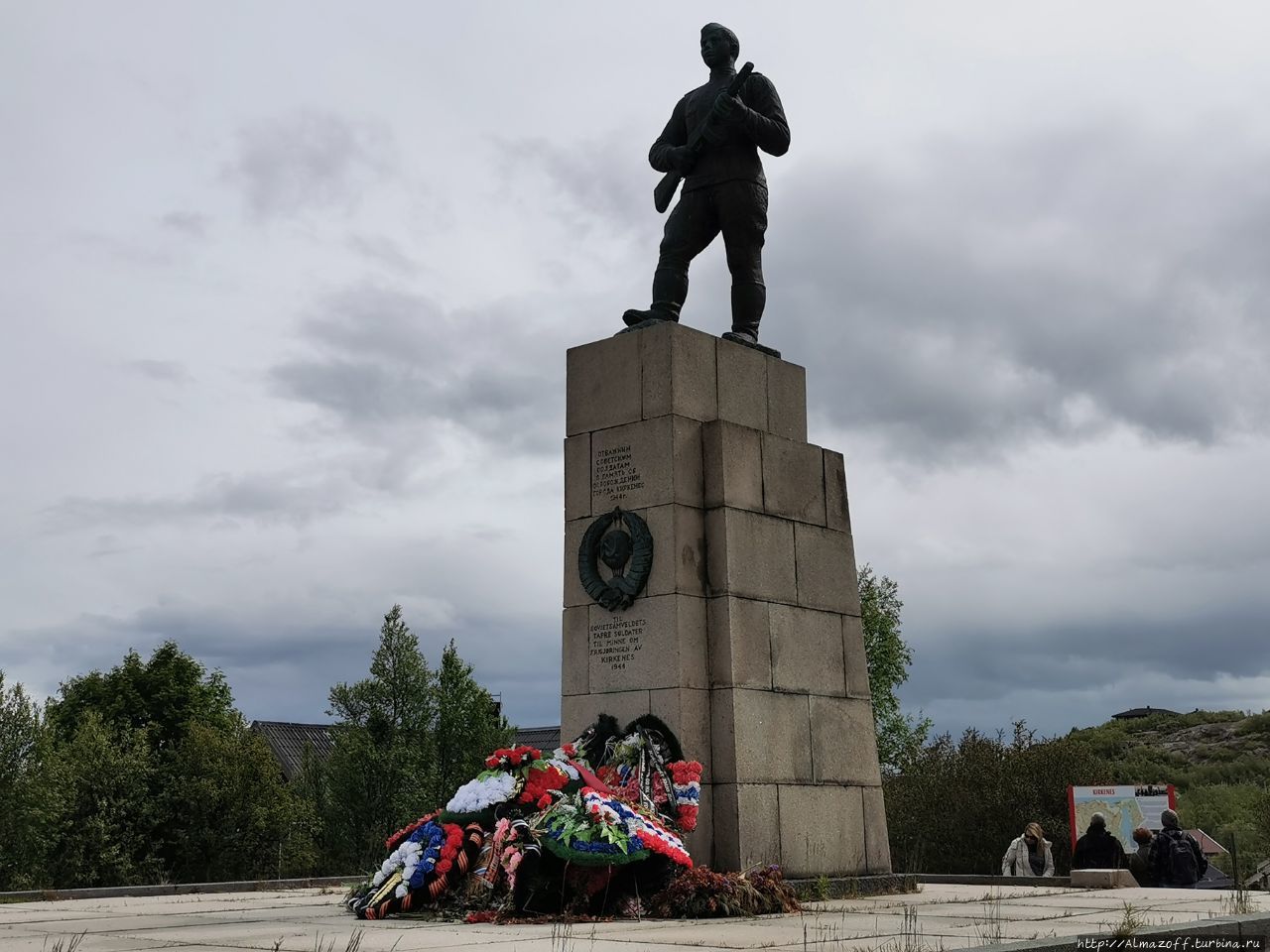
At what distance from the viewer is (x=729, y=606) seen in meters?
11.9

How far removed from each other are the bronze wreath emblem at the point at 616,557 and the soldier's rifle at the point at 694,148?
11.3ft

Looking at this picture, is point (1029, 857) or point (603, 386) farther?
point (1029, 857)

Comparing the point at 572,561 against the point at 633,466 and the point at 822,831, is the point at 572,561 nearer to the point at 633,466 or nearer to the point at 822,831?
the point at 633,466

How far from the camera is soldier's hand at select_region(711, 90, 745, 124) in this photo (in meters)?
13.0

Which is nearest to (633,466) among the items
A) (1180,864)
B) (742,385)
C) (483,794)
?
(742,385)

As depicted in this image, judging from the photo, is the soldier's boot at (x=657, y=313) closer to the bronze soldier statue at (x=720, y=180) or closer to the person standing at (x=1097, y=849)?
the bronze soldier statue at (x=720, y=180)

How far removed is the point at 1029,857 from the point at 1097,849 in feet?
4.72

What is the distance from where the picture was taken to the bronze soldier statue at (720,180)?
1335 cm

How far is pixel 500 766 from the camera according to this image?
415 inches

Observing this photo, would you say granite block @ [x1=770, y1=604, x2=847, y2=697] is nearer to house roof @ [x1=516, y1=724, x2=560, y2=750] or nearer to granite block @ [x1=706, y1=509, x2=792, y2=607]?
granite block @ [x1=706, y1=509, x2=792, y2=607]

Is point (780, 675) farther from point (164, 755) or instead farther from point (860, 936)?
point (164, 755)

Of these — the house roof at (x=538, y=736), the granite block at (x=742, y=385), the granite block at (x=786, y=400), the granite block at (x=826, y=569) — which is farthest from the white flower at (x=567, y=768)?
the house roof at (x=538, y=736)

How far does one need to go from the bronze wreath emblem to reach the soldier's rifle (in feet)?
11.3

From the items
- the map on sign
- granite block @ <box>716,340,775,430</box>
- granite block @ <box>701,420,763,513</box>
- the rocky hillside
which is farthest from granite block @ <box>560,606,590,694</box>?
the rocky hillside
